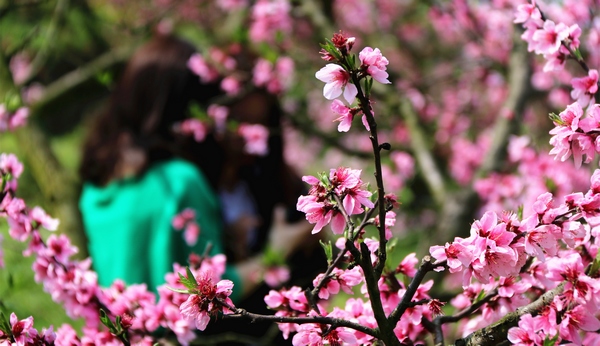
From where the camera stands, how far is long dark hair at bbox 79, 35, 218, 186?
211cm

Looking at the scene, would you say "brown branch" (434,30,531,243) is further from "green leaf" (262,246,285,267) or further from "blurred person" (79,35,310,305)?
"green leaf" (262,246,285,267)

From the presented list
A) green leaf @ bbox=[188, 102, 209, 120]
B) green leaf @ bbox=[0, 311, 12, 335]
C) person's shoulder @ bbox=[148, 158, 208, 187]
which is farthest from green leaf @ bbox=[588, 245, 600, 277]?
green leaf @ bbox=[188, 102, 209, 120]

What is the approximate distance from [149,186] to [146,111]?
0.37 metres

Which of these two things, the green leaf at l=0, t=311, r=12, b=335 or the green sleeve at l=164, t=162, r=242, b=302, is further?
the green sleeve at l=164, t=162, r=242, b=302

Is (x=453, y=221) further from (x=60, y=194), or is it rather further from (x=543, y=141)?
(x=60, y=194)

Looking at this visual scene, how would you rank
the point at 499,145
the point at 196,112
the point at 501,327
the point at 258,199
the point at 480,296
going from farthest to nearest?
the point at 499,145
the point at 258,199
the point at 196,112
the point at 480,296
the point at 501,327

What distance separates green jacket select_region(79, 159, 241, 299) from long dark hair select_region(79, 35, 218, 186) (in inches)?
4.2

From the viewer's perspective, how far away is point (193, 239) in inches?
83.7

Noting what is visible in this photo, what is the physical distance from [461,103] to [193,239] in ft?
12.3

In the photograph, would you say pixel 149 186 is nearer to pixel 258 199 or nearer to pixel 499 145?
pixel 258 199

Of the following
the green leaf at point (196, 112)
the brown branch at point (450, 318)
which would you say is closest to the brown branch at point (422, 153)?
the green leaf at point (196, 112)

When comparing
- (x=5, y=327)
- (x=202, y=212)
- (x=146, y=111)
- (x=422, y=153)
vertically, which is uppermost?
(x=422, y=153)

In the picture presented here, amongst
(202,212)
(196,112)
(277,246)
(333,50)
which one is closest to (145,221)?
(202,212)

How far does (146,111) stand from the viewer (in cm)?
220
